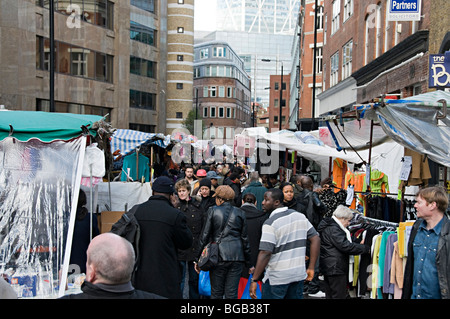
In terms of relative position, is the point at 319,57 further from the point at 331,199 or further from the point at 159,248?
the point at 159,248

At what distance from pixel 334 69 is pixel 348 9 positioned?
4.75 m

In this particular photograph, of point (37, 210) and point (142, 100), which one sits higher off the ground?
point (142, 100)

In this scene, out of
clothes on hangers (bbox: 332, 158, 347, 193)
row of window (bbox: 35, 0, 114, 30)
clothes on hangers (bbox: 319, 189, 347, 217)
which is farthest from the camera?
row of window (bbox: 35, 0, 114, 30)

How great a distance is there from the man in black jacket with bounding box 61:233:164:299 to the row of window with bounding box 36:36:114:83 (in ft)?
92.6

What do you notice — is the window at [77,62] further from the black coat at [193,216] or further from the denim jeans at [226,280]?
the denim jeans at [226,280]

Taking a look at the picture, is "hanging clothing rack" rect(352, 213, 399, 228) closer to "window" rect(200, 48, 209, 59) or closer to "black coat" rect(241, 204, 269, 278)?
"black coat" rect(241, 204, 269, 278)

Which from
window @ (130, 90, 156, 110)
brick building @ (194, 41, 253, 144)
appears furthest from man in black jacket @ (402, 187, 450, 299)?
brick building @ (194, 41, 253, 144)

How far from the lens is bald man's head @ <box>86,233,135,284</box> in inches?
114

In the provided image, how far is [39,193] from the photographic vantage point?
676cm

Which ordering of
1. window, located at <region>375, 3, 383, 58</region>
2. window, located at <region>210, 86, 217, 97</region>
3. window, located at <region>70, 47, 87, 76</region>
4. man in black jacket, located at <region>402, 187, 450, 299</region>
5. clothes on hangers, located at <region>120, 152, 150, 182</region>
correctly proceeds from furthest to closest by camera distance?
window, located at <region>210, 86, 217, 97</region> → window, located at <region>70, 47, 87, 76</region> → window, located at <region>375, 3, 383, 58</region> → clothes on hangers, located at <region>120, 152, 150, 182</region> → man in black jacket, located at <region>402, 187, 450, 299</region>

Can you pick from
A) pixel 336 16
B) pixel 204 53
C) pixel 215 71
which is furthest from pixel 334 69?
pixel 204 53

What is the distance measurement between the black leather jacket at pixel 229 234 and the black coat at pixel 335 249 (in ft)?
3.49

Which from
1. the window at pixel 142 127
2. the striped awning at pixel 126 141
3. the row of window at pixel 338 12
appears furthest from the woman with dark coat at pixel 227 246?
the window at pixel 142 127
